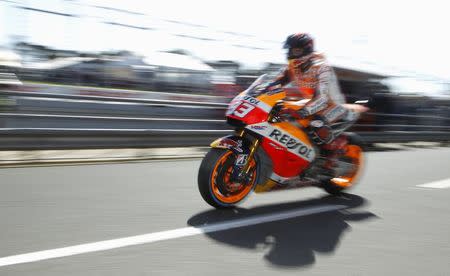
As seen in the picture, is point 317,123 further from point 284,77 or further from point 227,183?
point 227,183

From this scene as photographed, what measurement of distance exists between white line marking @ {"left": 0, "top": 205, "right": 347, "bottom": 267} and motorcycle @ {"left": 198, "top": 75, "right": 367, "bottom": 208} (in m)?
0.33

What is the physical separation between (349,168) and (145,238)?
285cm

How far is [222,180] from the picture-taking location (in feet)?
14.5

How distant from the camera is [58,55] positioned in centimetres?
849

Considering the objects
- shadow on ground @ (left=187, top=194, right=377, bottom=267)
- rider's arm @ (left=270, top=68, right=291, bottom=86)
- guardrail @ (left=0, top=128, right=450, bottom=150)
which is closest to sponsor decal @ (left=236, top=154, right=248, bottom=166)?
shadow on ground @ (left=187, top=194, right=377, bottom=267)

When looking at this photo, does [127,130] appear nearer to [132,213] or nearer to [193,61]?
[193,61]

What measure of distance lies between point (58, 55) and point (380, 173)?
550cm

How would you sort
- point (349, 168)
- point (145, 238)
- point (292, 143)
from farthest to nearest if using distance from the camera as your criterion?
point (349, 168) < point (292, 143) < point (145, 238)

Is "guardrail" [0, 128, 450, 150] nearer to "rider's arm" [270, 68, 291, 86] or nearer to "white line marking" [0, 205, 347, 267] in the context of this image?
"rider's arm" [270, 68, 291, 86]

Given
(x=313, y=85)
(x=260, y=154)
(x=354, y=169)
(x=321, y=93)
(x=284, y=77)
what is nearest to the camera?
(x=260, y=154)

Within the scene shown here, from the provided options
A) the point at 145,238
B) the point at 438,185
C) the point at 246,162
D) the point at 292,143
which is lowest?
the point at 438,185

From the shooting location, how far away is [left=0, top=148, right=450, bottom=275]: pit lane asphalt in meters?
3.05

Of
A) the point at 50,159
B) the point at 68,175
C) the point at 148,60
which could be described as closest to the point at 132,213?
the point at 68,175

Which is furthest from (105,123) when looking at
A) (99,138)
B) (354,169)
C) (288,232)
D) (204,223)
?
(288,232)
